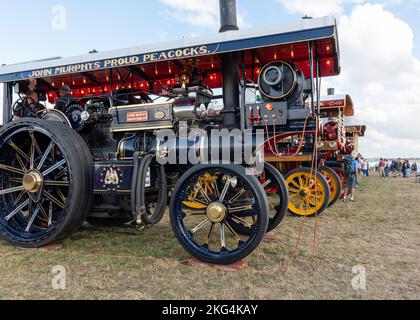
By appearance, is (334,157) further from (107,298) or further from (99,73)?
(107,298)

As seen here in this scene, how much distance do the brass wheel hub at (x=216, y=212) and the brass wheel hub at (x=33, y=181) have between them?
73.4 inches

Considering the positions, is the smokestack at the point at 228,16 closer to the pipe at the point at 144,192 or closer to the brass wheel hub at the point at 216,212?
the pipe at the point at 144,192

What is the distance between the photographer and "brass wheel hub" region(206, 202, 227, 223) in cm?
295

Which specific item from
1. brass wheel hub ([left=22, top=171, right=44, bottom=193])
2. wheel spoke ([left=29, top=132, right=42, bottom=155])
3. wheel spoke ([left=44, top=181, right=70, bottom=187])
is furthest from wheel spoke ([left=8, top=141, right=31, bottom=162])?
wheel spoke ([left=44, top=181, right=70, bottom=187])

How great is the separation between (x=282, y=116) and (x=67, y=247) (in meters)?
2.63

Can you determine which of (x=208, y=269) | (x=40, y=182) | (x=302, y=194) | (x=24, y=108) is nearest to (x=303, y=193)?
(x=302, y=194)

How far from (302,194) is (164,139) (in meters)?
3.35

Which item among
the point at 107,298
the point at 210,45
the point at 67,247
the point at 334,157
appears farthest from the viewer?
the point at 334,157

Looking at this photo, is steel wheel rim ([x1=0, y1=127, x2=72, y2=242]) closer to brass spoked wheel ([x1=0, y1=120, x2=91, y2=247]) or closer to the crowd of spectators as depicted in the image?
brass spoked wheel ([x1=0, y1=120, x2=91, y2=247])

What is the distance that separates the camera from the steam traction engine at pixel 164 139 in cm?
307

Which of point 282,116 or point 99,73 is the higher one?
point 99,73

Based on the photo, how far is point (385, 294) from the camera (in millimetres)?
2428

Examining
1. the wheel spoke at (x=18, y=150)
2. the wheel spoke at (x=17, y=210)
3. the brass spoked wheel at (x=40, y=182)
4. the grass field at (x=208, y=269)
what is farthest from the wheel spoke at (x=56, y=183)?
the grass field at (x=208, y=269)

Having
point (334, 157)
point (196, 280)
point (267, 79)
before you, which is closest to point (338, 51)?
point (267, 79)
